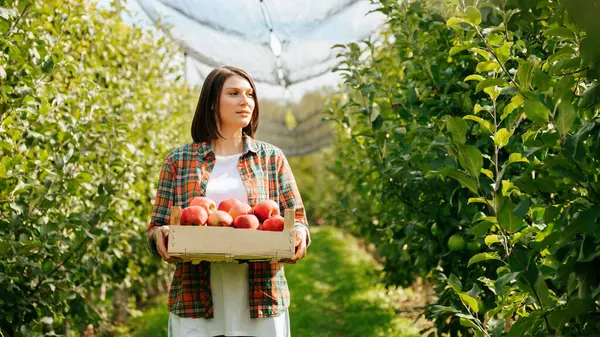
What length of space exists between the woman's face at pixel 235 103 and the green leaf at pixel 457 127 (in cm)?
96

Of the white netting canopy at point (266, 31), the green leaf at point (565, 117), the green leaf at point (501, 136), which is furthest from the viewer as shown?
the white netting canopy at point (266, 31)

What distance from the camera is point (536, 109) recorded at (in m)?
1.54

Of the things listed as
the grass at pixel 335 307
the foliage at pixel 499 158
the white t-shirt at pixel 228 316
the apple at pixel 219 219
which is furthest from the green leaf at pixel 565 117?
the grass at pixel 335 307

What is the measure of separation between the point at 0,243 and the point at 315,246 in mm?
14935

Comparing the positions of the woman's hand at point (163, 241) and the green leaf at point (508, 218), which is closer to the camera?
the green leaf at point (508, 218)

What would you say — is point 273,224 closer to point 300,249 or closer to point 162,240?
point 300,249

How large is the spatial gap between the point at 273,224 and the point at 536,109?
38.1 inches

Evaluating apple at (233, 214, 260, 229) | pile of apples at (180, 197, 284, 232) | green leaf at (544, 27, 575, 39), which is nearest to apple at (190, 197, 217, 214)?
pile of apples at (180, 197, 284, 232)

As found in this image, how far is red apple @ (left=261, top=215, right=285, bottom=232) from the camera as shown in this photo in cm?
218

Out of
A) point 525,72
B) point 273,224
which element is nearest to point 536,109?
point 525,72

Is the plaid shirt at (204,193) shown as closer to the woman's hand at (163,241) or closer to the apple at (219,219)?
the woman's hand at (163,241)

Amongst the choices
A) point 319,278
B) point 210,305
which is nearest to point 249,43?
point 319,278

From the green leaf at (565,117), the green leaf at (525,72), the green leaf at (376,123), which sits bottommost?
the green leaf at (565,117)

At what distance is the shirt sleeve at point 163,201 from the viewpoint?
7.98 ft
